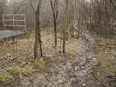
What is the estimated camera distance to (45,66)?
26.5 feet

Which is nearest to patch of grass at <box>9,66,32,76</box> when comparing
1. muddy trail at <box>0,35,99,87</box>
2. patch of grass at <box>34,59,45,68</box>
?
muddy trail at <box>0,35,99,87</box>

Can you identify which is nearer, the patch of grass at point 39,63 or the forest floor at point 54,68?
the forest floor at point 54,68

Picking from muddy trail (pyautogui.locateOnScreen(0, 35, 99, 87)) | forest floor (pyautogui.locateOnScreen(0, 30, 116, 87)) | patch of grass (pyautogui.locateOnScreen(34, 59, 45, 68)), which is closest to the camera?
muddy trail (pyautogui.locateOnScreen(0, 35, 99, 87))

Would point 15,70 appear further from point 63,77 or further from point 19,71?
point 63,77

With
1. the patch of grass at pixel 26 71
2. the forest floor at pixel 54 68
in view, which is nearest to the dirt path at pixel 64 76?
the forest floor at pixel 54 68

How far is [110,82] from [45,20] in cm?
1295

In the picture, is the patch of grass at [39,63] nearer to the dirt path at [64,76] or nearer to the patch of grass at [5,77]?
the dirt path at [64,76]

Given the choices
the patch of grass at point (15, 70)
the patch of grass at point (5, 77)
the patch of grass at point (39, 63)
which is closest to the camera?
the patch of grass at point (5, 77)

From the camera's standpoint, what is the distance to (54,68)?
317 inches

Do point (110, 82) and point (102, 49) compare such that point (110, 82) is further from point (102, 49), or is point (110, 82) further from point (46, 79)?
point (102, 49)

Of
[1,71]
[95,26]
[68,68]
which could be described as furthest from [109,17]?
[1,71]

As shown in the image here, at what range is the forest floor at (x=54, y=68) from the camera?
684cm

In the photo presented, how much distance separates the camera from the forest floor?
6844 mm

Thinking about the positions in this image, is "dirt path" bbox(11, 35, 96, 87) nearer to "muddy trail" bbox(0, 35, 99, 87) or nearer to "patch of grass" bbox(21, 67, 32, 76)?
"muddy trail" bbox(0, 35, 99, 87)
